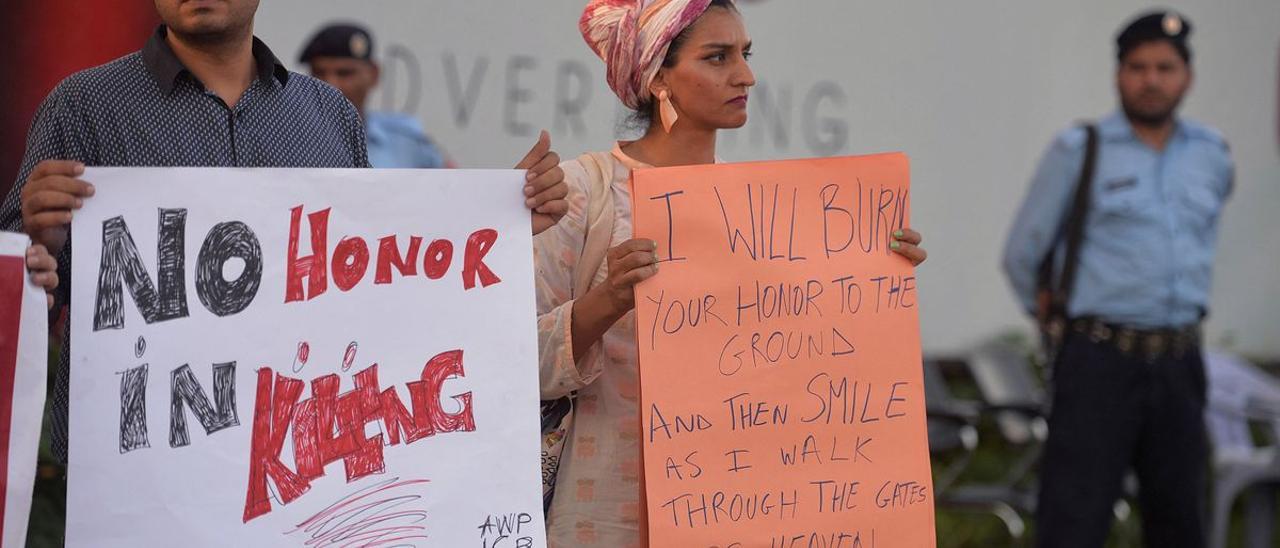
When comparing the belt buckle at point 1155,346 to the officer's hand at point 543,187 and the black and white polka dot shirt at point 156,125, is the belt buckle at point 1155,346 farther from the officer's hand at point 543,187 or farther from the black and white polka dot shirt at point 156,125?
the black and white polka dot shirt at point 156,125

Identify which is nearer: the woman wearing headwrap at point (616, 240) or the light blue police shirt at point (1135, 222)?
the woman wearing headwrap at point (616, 240)

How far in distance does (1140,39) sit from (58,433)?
12.5 ft

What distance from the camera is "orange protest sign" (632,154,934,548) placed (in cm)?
279

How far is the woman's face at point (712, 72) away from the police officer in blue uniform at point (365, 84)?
7.79 feet

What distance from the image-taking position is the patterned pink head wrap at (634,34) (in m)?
2.97

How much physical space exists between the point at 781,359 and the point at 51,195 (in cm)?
126

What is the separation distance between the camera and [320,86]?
2.88m

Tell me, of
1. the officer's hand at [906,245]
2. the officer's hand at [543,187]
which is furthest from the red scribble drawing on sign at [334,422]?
the officer's hand at [906,245]

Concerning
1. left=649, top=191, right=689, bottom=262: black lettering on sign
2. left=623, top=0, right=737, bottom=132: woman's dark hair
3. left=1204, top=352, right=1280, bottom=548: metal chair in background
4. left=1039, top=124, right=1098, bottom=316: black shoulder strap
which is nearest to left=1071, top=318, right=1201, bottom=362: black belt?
left=1039, top=124, right=1098, bottom=316: black shoulder strap

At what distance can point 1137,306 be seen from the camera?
4996mm

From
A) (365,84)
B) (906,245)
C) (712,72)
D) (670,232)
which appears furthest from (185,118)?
(365,84)

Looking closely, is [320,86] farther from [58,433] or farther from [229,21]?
[58,433]

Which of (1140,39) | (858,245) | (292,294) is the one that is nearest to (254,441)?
(292,294)

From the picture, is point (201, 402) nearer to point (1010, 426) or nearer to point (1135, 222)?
point (1135, 222)
